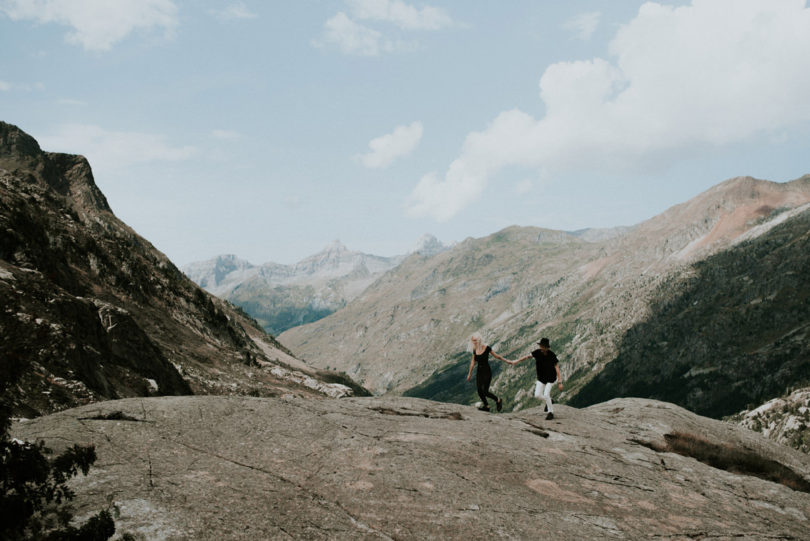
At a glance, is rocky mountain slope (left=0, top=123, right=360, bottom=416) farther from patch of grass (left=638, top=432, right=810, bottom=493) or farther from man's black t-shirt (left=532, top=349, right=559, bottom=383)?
patch of grass (left=638, top=432, right=810, bottom=493)

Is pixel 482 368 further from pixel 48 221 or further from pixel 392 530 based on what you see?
pixel 48 221

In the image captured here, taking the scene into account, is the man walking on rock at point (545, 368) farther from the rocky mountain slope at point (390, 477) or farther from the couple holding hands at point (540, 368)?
the rocky mountain slope at point (390, 477)

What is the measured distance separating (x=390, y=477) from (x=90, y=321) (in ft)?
86.4

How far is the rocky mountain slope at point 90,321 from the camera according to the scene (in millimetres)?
19156

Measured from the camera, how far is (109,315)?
119ft

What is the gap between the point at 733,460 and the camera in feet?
68.2

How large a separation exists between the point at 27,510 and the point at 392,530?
6.98 meters

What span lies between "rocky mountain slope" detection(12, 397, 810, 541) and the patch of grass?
0.27 ft

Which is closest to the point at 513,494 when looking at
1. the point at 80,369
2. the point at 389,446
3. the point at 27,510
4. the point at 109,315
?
the point at 389,446

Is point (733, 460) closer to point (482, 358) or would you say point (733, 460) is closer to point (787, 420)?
point (482, 358)

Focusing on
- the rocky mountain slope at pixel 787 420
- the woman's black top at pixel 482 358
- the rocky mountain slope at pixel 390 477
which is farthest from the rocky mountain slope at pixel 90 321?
the rocky mountain slope at pixel 787 420

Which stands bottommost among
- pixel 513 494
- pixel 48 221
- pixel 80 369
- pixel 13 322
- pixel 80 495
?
pixel 513 494

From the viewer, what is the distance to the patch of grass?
20250 mm

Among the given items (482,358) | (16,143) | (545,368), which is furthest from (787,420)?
(16,143)
